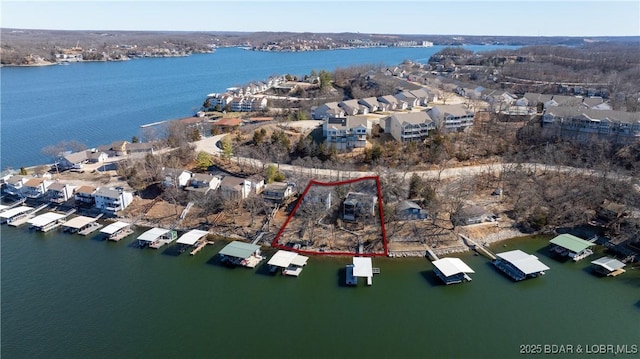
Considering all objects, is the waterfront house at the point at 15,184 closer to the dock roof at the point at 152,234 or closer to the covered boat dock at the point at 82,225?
the covered boat dock at the point at 82,225

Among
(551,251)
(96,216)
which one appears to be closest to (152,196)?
(96,216)

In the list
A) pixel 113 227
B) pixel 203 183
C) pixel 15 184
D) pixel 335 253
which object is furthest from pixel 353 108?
pixel 15 184

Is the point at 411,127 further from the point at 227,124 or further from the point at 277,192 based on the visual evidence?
the point at 227,124

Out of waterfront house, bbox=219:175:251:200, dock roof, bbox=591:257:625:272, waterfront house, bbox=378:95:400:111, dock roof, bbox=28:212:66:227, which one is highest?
waterfront house, bbox=378:95:400:111

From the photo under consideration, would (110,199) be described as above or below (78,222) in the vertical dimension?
above

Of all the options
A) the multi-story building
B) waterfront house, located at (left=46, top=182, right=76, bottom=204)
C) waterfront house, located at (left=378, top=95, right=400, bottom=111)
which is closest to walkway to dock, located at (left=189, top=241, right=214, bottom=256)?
waterfront house, located at (left=46, top=182, right=76, bottom=204)

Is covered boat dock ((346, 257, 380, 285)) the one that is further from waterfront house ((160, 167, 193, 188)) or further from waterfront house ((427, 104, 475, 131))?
waterfront house ((427, 104, 475, 131))
